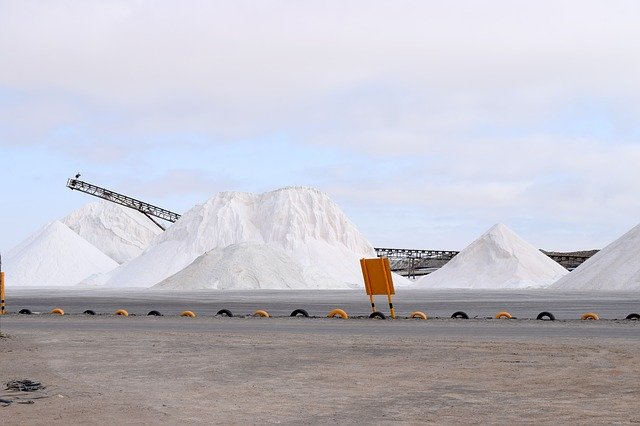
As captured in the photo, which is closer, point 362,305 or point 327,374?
point 327,374

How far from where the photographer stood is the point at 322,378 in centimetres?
1021

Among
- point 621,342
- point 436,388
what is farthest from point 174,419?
point 621,342

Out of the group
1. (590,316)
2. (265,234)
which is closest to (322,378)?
(590,316)

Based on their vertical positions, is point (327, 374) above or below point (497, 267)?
below

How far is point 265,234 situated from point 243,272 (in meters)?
25.9

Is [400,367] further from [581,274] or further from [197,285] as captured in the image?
[197,285]

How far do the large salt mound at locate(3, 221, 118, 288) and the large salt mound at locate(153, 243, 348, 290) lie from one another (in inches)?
1189

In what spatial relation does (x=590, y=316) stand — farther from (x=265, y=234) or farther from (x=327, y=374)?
(x=265, y=234)

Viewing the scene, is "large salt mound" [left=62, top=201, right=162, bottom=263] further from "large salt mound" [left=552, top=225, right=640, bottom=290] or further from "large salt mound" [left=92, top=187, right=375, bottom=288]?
"large salt mound" [left=552, top=225, right=640, bottom=290]

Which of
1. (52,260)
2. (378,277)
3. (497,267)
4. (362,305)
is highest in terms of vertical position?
(52,260)

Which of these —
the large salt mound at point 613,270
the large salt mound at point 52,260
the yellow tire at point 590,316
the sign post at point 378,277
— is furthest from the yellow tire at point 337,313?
the large salt mound at point 52,260

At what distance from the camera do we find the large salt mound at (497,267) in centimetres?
7750

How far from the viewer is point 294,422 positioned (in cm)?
752

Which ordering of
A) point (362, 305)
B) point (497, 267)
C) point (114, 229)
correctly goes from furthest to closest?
point (114, 229)
point (497, 267)
point (362, 305)
